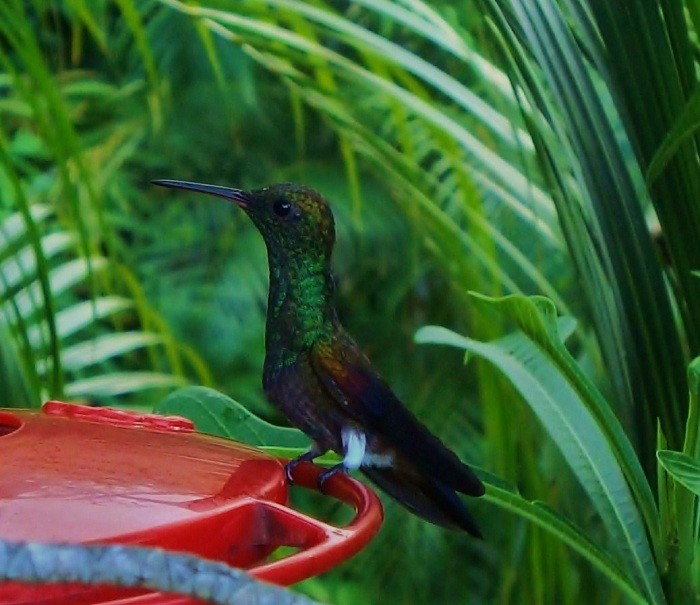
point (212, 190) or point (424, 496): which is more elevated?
point (212, 190)

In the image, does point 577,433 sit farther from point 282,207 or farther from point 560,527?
point 282,207

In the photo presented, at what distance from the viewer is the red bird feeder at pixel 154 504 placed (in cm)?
39

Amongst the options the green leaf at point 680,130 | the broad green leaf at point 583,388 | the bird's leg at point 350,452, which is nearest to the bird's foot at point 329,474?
the bird's leg at point 350,452

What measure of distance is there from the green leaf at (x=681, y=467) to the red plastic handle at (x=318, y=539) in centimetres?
13

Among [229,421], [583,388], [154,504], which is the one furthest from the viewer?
[229,421]

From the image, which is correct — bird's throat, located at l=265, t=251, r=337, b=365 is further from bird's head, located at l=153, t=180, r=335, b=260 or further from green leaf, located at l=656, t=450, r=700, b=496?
green leaf, located at l=656, t=450, r=700, b=496

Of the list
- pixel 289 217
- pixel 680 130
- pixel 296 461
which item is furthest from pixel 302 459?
pixel 680 130

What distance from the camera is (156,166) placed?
2.18 metres

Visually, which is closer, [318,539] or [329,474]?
[318,539]

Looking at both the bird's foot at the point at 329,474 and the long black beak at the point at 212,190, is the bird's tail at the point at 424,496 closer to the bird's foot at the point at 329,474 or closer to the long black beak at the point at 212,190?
the bird's foot at the point at 329,474

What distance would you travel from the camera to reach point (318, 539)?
43 centimetres

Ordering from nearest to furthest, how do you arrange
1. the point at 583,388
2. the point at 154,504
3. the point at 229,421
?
the point at 154,504 < the point at 583,388 < the point at 229,421

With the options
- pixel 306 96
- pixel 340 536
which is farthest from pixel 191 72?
pixel 340 536

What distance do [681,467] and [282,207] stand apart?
277 mm
